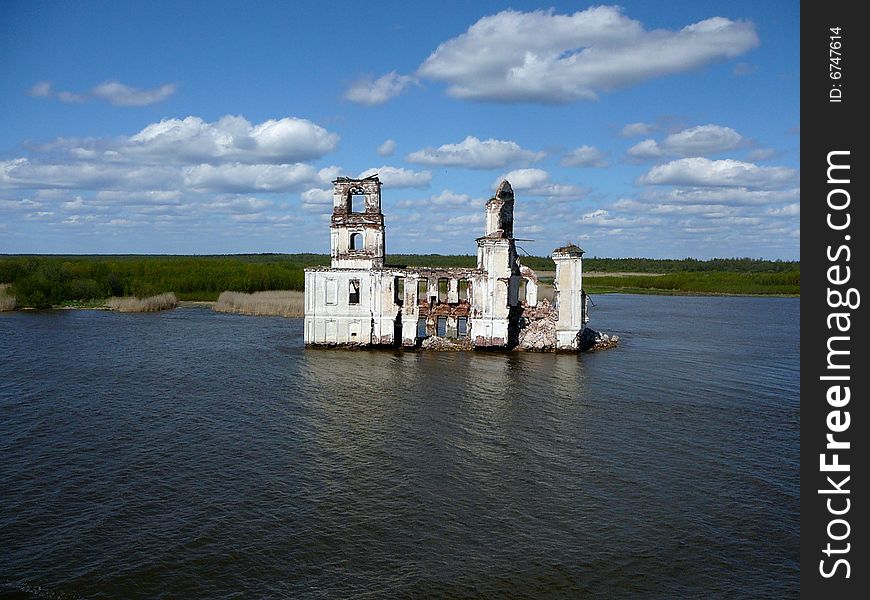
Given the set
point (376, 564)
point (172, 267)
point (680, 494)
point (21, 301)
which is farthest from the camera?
point (172, 267)

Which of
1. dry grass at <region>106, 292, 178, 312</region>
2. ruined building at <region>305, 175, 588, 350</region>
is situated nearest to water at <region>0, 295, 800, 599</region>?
ruined building at <region>305, 175, 588, 350</region>

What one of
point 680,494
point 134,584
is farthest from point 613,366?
point 134,584

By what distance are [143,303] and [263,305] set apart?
10350 mm

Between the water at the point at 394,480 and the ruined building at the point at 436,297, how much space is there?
4.36 metres

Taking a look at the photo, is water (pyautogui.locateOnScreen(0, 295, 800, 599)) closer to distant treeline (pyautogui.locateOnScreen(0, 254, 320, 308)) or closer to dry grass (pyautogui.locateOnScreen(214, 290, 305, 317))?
dry grass (pyautogui.locateOnScreen(214, 290, 305, 317))

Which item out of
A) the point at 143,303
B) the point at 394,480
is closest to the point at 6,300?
the point at 143,303

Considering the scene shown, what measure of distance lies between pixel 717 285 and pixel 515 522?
94.9 meters

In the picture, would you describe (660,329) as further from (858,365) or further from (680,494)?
(858,365)

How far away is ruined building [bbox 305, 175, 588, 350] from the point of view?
35188 mm

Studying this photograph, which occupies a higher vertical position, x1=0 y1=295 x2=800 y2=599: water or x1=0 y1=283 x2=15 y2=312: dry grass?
x1=0 y1=283 x2=15 y2=312: dry grass

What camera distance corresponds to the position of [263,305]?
2243 inches

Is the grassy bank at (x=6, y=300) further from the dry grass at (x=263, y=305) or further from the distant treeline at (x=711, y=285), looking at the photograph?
the distant treeline at (x=711, y=285)

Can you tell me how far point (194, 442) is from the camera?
18828 millimetres

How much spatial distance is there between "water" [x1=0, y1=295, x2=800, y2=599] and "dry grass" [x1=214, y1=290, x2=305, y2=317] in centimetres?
2381
